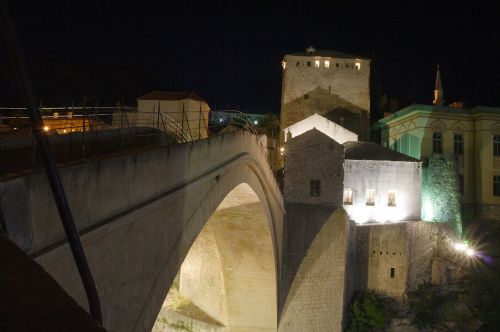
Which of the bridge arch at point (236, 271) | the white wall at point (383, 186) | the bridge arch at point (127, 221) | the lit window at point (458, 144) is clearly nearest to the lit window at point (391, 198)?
the white wall at point (383, 186)

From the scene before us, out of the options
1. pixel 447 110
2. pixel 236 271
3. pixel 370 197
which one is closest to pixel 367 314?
pixel 370 197

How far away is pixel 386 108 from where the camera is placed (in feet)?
162

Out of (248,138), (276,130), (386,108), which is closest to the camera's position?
(248,138)

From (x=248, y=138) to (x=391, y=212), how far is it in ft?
54.3

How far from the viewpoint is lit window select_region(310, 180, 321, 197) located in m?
23.4

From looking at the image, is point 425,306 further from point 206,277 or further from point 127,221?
point 127,221

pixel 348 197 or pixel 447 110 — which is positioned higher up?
pixel 447 110

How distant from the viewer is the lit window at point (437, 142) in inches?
1320

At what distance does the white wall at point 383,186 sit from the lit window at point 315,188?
17.6ft

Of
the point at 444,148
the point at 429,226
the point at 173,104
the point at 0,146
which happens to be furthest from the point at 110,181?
the point at 444,148

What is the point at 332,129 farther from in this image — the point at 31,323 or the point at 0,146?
the point at 31,323

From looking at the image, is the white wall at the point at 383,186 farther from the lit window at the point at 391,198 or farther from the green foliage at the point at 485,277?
the green foliage at the point at 485,277

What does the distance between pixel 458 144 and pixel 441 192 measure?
20.7 ft

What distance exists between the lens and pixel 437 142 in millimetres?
33625
